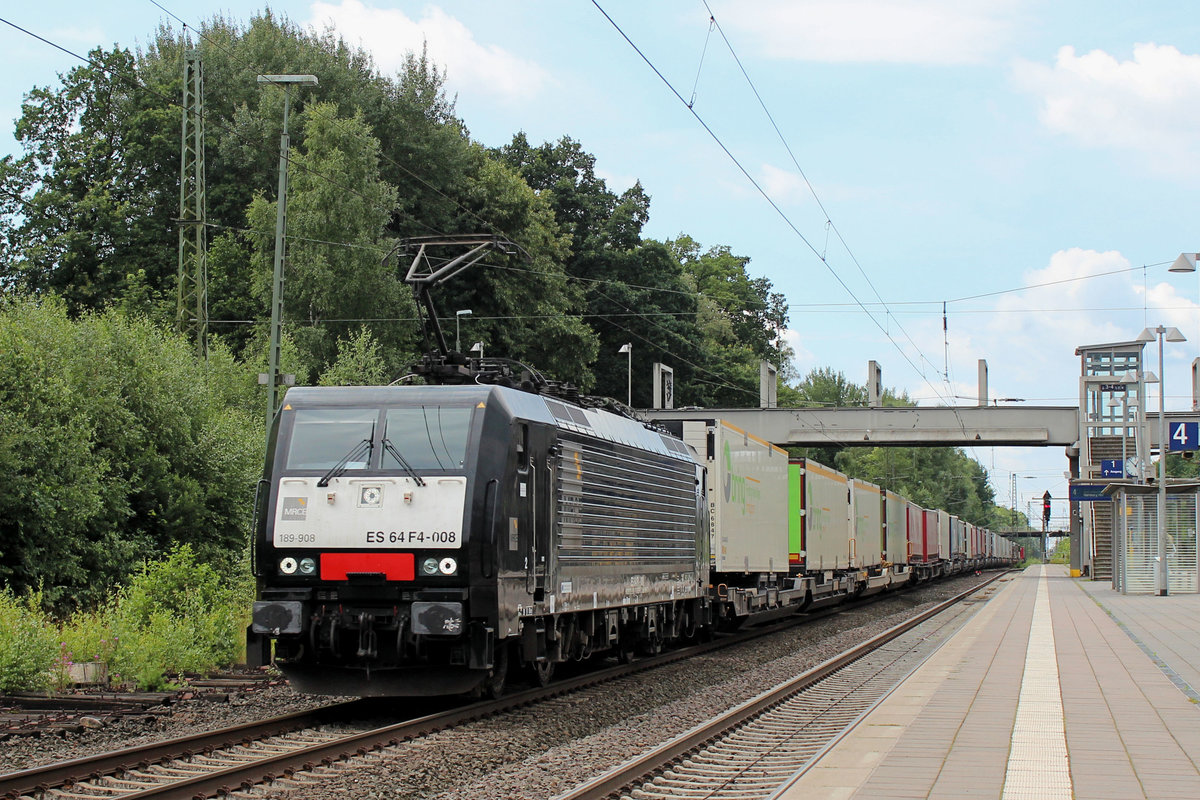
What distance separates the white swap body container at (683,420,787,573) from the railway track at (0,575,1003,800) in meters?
8.51

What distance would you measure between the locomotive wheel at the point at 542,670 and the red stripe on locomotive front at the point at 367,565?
2.78m

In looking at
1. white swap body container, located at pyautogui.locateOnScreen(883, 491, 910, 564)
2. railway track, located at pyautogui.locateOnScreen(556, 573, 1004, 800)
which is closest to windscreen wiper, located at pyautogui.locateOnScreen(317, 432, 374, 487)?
railway track, located at pyautogui.locateOnScreen(556, 573, 1004, 800)

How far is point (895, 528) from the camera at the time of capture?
3922 cm

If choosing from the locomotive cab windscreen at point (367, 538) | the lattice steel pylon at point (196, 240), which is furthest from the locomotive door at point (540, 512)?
the lattice steel pylon at point (196, 240)

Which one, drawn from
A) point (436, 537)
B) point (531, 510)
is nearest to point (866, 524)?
point (531, 510)

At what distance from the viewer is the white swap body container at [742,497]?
64.8ft

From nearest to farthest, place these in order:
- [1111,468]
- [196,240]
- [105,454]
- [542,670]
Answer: [542,670] < [105,454] < [196,240] < [1111,468]

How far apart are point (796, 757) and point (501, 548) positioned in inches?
123

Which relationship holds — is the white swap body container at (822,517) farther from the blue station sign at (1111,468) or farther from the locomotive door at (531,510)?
the blue station sign at (1111,468)

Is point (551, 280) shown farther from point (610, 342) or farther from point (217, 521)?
point (217, 521)

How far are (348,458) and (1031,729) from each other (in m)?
6.13

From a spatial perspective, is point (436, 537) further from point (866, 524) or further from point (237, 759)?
point (866, 524)

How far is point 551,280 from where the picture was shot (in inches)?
2149

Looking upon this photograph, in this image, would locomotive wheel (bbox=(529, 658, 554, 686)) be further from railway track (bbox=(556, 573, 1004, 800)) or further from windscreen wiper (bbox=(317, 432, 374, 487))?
windscreen wiper (bbox=(317, 432, 374, 487))
